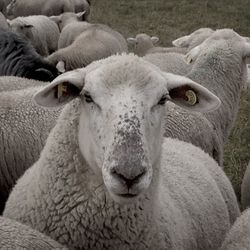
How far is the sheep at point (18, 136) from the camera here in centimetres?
454

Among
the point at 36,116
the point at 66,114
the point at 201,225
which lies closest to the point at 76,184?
the point at 66,114

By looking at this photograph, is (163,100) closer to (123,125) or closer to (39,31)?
(123,125)

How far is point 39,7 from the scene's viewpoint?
53.6 ft

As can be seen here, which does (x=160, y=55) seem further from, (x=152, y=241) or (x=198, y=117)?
(x=152, y=241)

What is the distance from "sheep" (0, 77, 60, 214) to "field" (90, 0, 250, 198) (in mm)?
9340

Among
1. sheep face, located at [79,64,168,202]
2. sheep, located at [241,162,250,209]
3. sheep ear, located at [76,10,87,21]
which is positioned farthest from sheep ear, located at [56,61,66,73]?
sheep ear, located at [76,10,87,21]

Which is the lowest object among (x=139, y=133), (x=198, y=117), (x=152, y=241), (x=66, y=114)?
(x=198, y=117)

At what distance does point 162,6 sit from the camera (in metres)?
18.5

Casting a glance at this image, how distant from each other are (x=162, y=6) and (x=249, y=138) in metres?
11.8

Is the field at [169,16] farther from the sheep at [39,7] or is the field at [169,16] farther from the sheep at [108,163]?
the sheep at [108,163]

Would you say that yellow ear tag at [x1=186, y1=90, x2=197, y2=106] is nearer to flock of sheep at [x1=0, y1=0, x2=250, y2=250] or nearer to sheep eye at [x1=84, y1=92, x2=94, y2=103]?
flock of sheep at [x1=0, y1=0, x2=250, y2=250]

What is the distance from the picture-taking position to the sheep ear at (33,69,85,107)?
3.00 metres

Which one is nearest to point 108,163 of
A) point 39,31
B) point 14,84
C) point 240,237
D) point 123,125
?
point 123,125

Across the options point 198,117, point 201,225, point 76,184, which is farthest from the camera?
point 198,117
